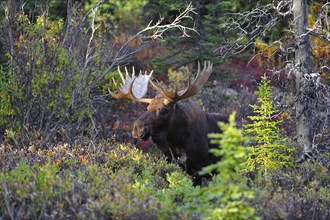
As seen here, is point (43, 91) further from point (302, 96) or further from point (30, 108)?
point (302, 96)

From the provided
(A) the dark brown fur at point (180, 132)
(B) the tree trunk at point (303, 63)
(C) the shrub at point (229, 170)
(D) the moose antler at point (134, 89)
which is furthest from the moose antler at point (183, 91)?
(C) the shrub at point (229, 170)

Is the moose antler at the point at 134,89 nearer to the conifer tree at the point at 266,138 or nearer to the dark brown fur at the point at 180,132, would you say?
the dark brown fur at the point at 180,132

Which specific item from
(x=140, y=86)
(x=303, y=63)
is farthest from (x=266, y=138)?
(x=140, y=86)

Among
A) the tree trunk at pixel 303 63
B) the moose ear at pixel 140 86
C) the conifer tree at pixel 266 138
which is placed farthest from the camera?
the moose ear at pixel 140 86

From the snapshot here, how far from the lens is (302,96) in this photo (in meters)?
8.46

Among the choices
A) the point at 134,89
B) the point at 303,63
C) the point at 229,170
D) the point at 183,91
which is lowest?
the point at 134,89

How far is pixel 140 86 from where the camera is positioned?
9070mm

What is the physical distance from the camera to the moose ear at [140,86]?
8.92 meters

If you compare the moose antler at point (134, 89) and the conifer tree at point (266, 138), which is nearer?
the conifer tree at point (266, 138)

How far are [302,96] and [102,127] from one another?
16.6 ft

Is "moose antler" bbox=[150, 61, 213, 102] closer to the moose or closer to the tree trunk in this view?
the moose

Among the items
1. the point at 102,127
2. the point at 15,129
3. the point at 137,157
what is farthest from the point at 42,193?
the point at 102,127

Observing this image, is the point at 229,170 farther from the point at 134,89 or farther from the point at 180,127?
the point at 134,89

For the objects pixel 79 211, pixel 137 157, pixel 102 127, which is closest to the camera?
pixel 79 211
